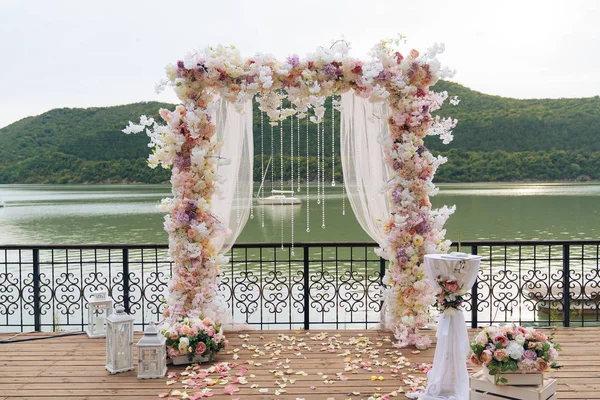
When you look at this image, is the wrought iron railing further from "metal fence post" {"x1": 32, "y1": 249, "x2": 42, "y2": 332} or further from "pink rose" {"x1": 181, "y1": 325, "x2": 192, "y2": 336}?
"pink rose" {"x1": 181, "y1": 325, "x2": 192, "y2": 336}

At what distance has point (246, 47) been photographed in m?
5.45

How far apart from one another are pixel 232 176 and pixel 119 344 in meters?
2.08

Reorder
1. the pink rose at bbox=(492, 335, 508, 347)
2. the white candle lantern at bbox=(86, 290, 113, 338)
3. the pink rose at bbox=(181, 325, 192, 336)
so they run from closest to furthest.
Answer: the pink rose at bbox=(492, 335, 508, 347)
the pink rose at bbox=(181, 325, 192, 336)
the white candle lantern at bbox=(86, 290, 113, 338)

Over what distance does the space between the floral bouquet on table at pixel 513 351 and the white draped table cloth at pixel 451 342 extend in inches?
9.0

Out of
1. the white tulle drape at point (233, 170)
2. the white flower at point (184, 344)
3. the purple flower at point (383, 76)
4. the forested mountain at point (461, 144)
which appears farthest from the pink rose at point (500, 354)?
the forested mountain at point (461, 144)

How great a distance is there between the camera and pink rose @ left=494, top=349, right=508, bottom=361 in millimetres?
3344

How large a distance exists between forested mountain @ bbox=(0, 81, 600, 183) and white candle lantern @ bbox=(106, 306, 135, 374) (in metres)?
13.9

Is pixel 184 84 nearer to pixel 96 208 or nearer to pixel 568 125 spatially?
pixel 568 125

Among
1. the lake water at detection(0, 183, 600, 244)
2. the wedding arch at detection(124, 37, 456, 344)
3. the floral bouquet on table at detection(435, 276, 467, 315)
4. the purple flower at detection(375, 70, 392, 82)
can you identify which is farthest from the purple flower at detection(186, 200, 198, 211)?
the lake water at detection(0, 183, 600, 244)

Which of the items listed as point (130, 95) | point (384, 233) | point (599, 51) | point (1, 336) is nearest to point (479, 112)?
point (599, 51)

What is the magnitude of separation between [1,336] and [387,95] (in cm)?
483

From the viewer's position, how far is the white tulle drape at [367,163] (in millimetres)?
5656

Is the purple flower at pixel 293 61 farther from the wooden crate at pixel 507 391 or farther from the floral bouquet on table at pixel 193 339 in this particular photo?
the wooden crate at pixel 507 391

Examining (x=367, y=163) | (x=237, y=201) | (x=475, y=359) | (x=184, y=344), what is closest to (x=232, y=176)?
(x=237, y=201)
